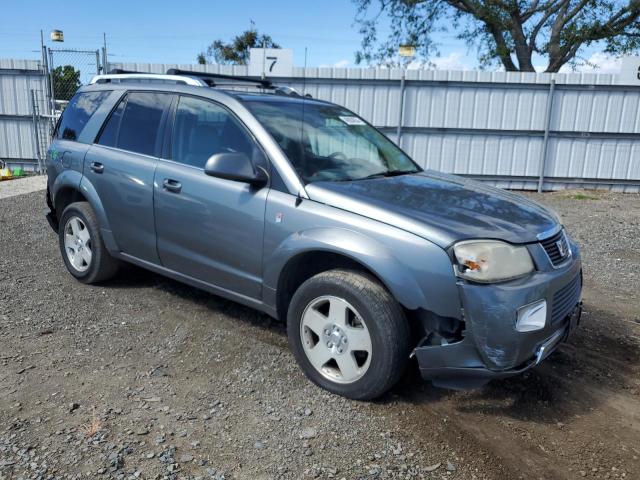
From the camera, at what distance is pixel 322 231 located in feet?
10.7

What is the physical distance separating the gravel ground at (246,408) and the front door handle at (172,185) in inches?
42.2

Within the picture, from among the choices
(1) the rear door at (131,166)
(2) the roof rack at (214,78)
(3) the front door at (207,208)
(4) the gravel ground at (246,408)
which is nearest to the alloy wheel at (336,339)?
(4) the gravel ground at (246,408)

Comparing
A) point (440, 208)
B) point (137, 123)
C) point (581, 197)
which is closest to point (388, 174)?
point (440, 208)

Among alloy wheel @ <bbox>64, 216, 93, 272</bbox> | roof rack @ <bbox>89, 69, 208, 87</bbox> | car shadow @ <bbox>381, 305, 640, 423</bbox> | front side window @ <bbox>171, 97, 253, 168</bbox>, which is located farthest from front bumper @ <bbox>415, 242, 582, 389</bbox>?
alloy wheel @ <bbox>64, 216, 93, 272</bbox>

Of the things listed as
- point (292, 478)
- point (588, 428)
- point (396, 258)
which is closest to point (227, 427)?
point (292, 478)

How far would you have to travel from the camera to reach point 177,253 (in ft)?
13.5

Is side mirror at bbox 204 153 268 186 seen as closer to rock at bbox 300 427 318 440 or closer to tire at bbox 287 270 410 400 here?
tire at bbox 287 270 410 400

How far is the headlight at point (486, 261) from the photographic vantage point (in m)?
2.84

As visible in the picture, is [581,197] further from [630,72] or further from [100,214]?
[100,214]

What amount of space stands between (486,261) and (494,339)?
1.30ft

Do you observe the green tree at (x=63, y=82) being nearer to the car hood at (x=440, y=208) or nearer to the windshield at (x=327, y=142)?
the windshield at (x=327, y=142)

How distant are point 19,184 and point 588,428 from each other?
1144cm

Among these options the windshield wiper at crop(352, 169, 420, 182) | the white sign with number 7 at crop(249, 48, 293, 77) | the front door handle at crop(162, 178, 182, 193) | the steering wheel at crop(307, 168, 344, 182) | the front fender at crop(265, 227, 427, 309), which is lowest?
the front fender at crop(265, 227, 427, 309)

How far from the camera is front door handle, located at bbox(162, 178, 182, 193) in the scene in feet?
13.2
